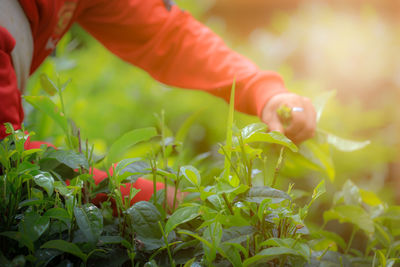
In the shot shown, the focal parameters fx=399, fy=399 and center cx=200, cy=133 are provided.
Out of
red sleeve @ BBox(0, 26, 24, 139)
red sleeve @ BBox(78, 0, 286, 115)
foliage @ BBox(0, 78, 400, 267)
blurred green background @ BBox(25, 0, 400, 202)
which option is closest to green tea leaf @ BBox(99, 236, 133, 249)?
foliage @ BBox(0, 78, 400, 267)

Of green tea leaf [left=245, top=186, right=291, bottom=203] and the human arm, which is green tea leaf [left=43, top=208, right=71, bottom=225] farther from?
the human arm

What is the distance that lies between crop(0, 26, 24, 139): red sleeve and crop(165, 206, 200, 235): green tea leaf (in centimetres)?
33

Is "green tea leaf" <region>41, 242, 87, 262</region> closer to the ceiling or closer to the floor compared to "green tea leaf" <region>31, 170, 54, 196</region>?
closer to the floor

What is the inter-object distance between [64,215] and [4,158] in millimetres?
87

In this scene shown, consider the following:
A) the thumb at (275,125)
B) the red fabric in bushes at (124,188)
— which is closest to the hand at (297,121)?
the thumb at (275,125)

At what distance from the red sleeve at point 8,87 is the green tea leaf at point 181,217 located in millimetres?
330

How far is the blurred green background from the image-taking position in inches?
51.4

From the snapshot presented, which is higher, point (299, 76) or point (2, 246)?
point (2, 246)

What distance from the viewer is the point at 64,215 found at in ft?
1.25

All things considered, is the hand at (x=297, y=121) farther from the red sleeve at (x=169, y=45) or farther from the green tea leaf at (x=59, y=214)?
the green tea leaf at (x=59, y=214)

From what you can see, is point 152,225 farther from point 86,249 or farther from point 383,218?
point 383,218

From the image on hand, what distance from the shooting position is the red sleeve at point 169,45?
885mm

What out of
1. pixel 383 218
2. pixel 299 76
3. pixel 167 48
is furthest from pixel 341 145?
pixel 299 76

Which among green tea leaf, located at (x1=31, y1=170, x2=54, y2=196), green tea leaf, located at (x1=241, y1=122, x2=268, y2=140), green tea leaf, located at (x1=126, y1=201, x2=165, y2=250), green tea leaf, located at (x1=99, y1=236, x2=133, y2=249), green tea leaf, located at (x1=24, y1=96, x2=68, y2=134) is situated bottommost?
green tea leaf, located at (x1=99, y1=236, x2=133, y2=249)
